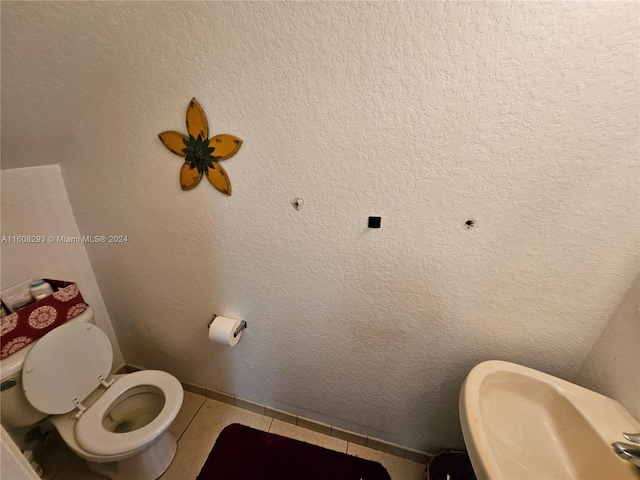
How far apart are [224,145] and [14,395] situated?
122 cm

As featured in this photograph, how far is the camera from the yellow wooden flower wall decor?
0.84m

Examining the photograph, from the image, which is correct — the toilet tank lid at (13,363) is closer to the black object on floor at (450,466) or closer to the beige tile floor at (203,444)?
the beige tile floor at (203,444)

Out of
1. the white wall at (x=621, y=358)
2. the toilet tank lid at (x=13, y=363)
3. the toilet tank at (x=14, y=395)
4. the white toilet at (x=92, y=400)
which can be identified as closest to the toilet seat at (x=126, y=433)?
Answer: the white toilet at (x=92, y=400)

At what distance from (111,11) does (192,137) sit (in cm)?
34

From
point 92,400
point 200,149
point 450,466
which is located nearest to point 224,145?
point 200,149

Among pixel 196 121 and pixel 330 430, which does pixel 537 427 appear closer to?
pixel 330 430

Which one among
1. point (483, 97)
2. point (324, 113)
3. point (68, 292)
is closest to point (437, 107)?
point (483, 97)

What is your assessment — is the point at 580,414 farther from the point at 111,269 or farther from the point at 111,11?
the point at 111,269

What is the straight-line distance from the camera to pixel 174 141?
0.89 m

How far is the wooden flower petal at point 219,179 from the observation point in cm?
89

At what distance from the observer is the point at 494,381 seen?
83 centimetres

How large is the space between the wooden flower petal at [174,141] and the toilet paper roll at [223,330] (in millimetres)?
723

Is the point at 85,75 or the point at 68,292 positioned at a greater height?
the point at 85,75

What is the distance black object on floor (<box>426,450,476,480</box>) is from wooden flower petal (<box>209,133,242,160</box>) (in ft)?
5.04
